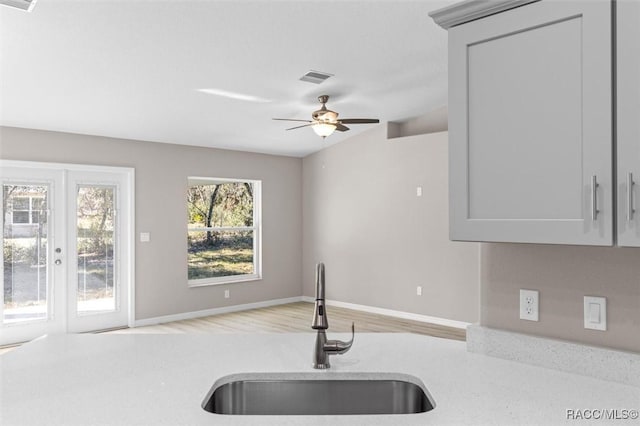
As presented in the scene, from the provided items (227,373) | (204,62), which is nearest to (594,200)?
(227,373)

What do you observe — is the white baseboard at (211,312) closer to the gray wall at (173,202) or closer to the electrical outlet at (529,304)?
the gray wall at (173,202)

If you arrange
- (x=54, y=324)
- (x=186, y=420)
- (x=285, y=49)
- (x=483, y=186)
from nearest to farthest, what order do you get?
(x=186, y=420), (x=483, y=186), (x=285, y=49), (x=54, y=324)

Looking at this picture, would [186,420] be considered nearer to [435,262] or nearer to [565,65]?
[565,65]

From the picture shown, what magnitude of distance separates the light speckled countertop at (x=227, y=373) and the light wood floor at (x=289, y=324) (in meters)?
4.21

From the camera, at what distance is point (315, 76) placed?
16.3ft

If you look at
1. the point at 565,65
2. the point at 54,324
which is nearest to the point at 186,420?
the point at 565,65

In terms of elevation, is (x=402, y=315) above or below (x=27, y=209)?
below

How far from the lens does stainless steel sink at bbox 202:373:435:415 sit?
162 cm

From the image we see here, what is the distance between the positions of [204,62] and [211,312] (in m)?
4.11

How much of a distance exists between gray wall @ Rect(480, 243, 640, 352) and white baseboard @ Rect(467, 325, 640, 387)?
4cm

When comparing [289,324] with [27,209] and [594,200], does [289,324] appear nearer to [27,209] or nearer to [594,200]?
[27,209]

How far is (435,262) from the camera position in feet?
22.0

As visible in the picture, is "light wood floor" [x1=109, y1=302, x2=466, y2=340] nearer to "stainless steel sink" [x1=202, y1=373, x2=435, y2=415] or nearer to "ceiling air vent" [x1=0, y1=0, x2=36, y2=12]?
"ceiling air vent" [x1=0, y1=0, x2=36, y2=12]

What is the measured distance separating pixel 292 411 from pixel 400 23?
10.8ft
